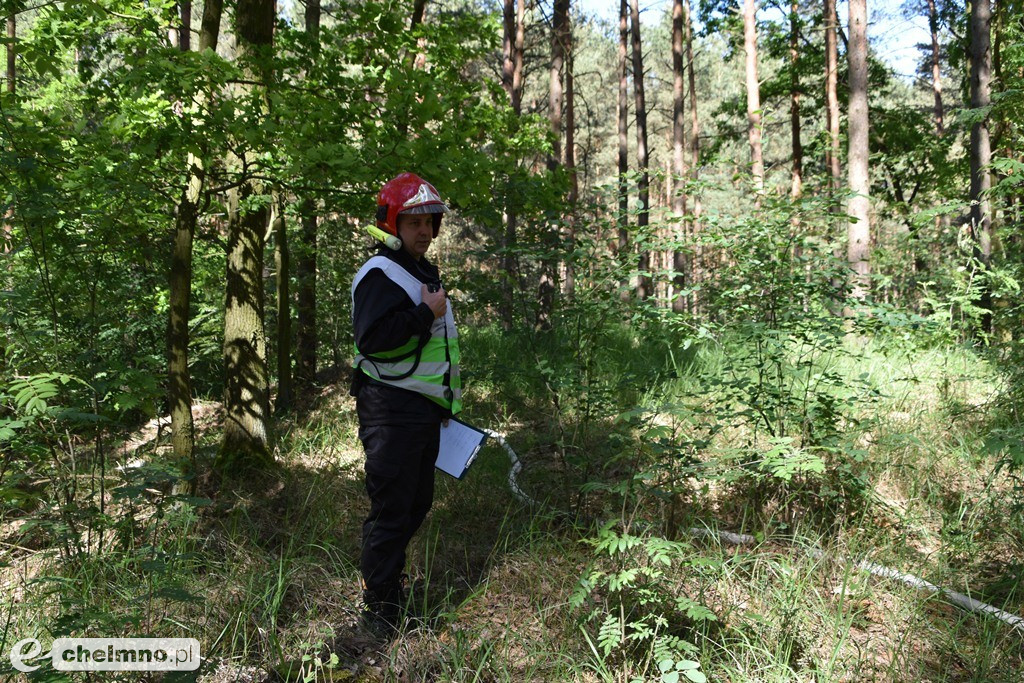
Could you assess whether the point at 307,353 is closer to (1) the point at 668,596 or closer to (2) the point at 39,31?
(2) the point at 39,31

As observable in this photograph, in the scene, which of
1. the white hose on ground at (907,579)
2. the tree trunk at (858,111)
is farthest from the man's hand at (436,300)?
the tree trunk at (858,111)

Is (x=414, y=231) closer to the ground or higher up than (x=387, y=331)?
higher up

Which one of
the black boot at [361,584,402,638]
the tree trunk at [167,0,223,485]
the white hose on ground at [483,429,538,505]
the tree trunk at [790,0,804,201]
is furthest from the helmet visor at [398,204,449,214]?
the tree trunk at [790,0,804,201]

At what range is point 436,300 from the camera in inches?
126

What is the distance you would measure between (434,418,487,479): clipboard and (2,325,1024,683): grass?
24.5 inches

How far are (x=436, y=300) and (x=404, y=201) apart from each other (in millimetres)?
503

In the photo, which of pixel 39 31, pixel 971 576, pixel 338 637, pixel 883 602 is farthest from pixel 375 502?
pixel 39 31

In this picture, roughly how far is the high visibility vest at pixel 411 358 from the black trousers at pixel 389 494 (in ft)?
0.67

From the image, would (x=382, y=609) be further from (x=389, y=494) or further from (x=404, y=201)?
(x=404, y=201)

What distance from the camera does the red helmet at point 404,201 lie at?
3.27 m

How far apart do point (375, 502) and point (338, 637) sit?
0.63 metres

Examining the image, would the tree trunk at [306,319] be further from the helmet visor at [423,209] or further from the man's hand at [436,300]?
the man's hand at [436,300]

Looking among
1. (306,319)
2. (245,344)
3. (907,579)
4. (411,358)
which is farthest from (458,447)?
(306,319)

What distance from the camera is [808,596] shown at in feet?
11.2
